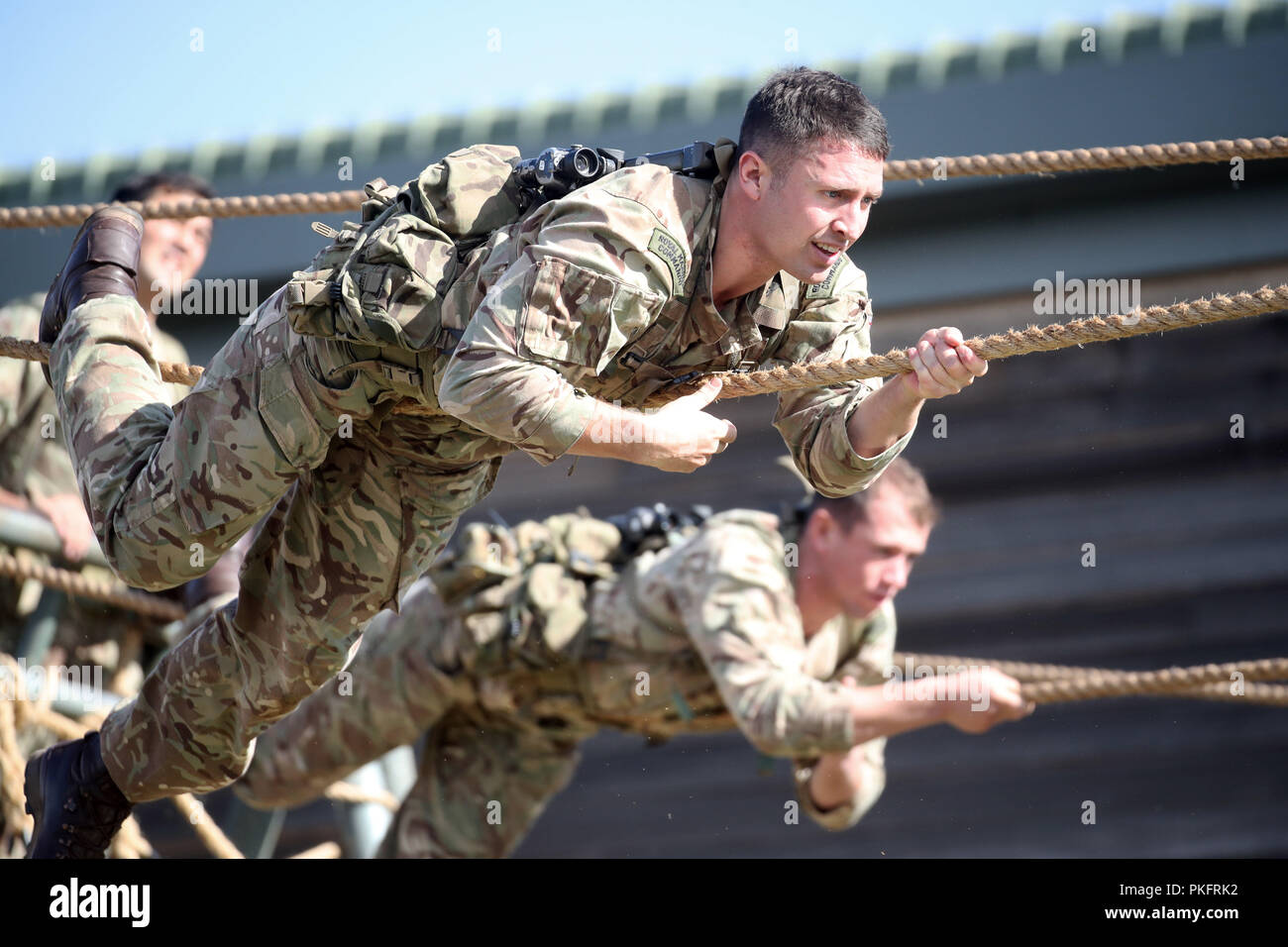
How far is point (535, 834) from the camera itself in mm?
6582

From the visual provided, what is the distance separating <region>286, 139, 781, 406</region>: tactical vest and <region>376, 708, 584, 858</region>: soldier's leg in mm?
2399

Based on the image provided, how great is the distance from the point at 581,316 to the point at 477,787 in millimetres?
2802

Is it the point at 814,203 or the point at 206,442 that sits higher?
the point at 814,203

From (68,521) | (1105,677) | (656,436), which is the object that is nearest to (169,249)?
(68,521)

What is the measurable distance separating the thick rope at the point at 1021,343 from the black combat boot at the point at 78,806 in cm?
112

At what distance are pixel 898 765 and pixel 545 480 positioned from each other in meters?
1.72

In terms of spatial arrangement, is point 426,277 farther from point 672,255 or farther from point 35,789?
point 35,789

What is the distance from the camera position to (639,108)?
592 cm

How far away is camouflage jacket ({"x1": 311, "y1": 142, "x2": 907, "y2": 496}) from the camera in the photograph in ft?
8.52

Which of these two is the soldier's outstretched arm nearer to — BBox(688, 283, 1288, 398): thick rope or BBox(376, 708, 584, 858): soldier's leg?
BBox(688, 283, 1288, 398): thick rope

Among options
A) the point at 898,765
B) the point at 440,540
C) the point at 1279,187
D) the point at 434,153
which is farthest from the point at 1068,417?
the point at 440,540

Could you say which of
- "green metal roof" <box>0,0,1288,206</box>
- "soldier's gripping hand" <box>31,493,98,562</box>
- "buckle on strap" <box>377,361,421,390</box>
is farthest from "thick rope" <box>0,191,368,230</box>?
"green metal roof" <box>0,0,1288,206</box>

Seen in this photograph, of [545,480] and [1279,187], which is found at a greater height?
[1279,187]

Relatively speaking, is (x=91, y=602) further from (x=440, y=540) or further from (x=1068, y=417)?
(x=1068, y=417)
